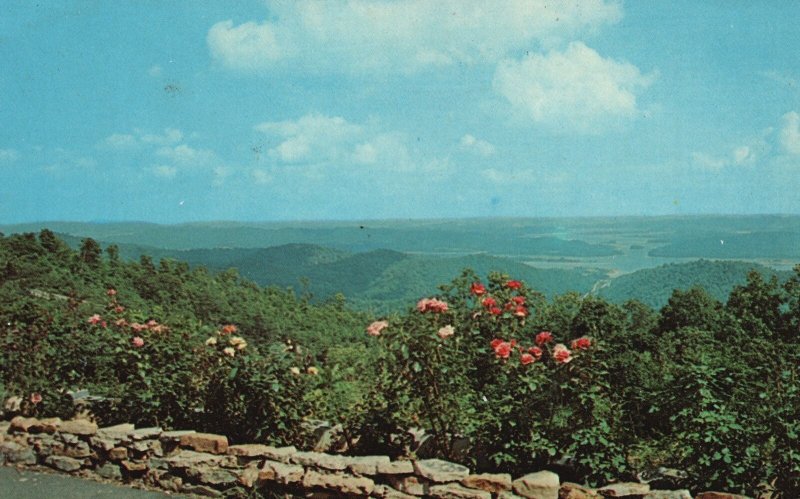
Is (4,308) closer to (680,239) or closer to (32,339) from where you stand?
(32,339)

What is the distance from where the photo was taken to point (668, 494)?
441 cm

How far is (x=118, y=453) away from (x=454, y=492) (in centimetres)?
310

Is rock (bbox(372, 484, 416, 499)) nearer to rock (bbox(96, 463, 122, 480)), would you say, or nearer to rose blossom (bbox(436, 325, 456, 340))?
rose blossom (bbox(436, 325, 456, 340))

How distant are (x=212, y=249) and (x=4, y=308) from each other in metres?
38.7

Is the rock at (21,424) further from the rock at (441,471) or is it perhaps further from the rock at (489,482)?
the rock at (489,482)

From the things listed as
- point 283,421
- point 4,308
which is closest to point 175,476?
point 283,421

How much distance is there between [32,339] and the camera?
8.20 meters

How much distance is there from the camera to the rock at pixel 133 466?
5.89 metres

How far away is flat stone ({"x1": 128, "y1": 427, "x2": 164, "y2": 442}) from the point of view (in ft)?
19.4

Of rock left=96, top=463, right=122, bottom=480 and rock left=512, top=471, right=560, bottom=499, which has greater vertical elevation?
rock left=512, top=471, right=560, bottom=499

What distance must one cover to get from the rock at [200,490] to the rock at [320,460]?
2.45 feet

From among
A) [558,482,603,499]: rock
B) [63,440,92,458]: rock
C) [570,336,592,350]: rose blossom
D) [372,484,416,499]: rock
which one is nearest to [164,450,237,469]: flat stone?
[63,440,92,458]: rock

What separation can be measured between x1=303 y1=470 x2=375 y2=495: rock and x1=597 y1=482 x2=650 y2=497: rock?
5.41ft

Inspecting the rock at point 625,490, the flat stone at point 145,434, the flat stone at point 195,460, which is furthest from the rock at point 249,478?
the rock at point 625,490
